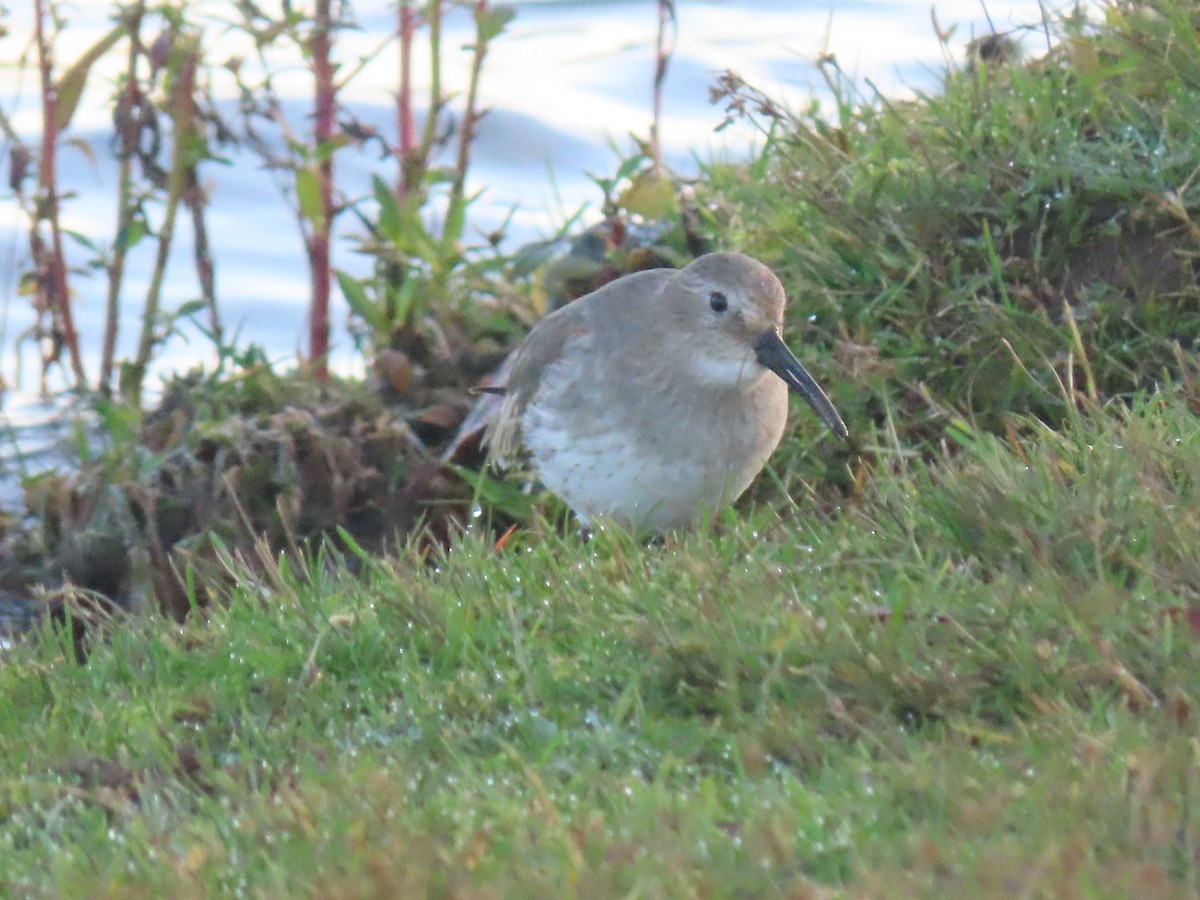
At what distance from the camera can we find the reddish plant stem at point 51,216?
262 inches

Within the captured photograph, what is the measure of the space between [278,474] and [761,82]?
373cm

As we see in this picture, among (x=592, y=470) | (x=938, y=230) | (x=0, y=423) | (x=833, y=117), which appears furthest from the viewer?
(x=0, y=423)

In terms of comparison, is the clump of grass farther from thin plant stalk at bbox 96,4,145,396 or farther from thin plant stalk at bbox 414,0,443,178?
thin plant stalk at bbox 96,4,145,396

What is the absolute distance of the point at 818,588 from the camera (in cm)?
359

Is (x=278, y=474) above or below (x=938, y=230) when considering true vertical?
below

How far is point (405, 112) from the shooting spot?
6.77m

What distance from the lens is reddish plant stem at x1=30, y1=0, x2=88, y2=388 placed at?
6656mm

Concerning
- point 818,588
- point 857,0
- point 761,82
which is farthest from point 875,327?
point 857,0

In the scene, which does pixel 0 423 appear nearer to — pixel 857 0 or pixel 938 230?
pixel 938 230

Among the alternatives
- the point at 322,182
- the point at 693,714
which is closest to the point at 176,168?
the point at 322,182

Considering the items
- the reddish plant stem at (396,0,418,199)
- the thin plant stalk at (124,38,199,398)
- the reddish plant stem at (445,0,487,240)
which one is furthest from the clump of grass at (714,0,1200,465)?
the thin plant stalk at (124,38,199,398)

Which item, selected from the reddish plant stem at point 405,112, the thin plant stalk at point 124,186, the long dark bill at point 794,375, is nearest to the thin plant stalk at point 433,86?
the reddish plant stem at point 405,112

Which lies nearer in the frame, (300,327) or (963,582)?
(963,582)

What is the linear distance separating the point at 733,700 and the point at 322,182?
12.1 ft
